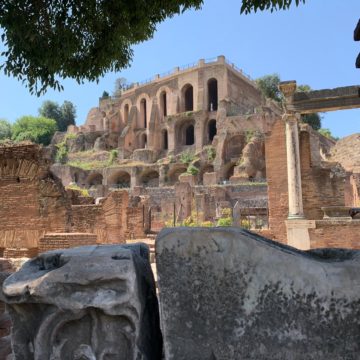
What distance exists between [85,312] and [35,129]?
7786 centimetres

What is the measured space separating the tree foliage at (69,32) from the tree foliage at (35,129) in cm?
7118

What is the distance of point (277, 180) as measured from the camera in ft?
40.1

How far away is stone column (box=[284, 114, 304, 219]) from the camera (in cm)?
1130

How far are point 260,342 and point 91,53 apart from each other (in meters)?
4.86

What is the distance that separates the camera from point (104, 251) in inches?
69.2

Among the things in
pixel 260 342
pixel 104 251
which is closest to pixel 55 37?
pixel 104 251

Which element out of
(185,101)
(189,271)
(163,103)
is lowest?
(189,271)

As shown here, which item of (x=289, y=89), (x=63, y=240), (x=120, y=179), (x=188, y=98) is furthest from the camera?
(x=188, y=98)

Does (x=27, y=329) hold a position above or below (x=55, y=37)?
below

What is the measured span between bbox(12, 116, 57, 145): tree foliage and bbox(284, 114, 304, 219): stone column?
2644 inches

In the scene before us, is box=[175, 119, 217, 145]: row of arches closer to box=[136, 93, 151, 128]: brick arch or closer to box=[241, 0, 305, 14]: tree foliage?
box=[136, 93, 151, 128]: brick arch

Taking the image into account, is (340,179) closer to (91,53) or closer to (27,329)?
(91,53)

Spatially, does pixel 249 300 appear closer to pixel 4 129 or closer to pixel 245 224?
pixel 245 224

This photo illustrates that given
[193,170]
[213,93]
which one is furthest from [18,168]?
[213,93]
